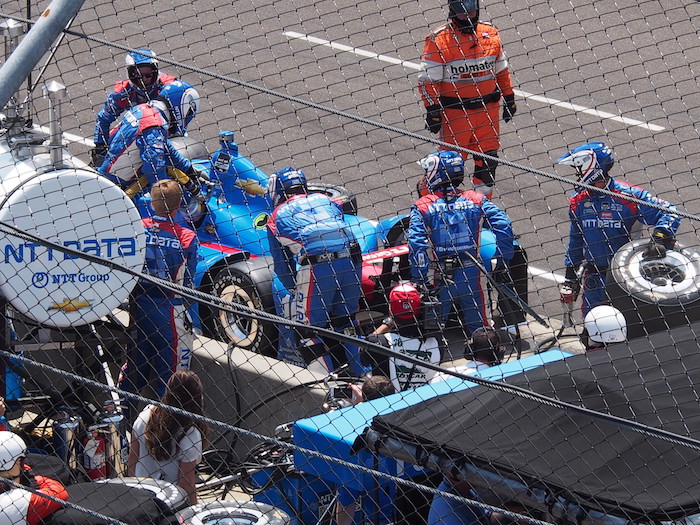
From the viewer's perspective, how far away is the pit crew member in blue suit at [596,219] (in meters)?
6.92

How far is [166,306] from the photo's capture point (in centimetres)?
656

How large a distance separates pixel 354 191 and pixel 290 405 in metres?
3.89

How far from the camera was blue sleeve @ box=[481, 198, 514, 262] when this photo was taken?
6.80m

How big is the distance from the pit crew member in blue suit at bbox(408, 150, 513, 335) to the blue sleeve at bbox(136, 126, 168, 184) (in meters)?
1.63

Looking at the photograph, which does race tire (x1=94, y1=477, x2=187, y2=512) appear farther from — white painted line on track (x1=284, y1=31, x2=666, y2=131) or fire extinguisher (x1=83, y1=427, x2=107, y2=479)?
white painted line on track (x1=284, y1=31, x2=666, y2=131)

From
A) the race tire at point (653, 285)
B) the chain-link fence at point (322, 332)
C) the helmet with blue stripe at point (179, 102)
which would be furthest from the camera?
the helmet with blue stripe at point (179, 102)

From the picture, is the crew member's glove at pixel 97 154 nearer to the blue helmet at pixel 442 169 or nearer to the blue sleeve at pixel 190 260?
the blue sleeve at pixel 190 260

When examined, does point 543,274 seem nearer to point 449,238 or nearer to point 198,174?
point 449,238

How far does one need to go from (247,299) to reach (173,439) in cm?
201

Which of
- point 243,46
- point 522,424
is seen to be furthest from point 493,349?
point 243,46

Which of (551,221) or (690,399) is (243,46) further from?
A: (690,399)

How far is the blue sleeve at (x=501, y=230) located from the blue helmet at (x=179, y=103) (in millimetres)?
2647

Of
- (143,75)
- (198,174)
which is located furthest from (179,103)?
(198,174)

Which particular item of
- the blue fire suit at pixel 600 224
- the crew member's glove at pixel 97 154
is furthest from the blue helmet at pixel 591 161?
the crew member's glove at pixel 97 154
